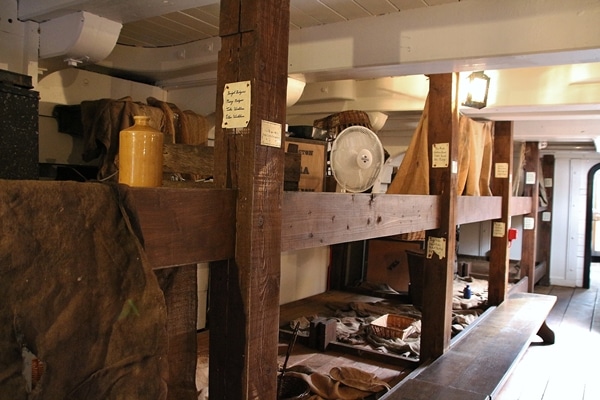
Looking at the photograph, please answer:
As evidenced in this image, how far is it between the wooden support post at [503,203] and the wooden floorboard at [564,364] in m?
0.70

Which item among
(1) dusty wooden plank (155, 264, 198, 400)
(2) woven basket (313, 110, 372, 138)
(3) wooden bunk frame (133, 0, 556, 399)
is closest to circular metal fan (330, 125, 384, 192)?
(3) wooden bunk frame (133, 0, 556, 399)

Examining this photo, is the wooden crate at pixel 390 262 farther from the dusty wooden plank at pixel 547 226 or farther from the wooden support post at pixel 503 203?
the dusty wooden plank at pixel 547 226

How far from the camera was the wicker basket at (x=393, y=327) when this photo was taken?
3756 millimetres

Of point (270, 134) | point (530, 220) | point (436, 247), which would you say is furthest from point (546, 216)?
point (270, 134)

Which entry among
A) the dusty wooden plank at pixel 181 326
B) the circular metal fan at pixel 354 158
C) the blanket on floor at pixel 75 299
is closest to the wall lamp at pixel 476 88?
the circular metal fan at pixel 354 158

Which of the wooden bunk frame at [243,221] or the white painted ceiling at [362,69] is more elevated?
the white painted ceiling at [362,69]

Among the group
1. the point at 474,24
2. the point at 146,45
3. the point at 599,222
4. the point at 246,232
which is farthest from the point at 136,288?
the point at 599,222

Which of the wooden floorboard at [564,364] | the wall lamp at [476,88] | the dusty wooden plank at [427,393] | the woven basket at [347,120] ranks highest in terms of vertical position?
the wall lamp at [476,88]

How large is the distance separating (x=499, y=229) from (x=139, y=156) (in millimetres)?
4385

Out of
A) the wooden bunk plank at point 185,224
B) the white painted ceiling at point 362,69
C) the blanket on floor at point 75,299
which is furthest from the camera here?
the white painted ceiling at point 362,69

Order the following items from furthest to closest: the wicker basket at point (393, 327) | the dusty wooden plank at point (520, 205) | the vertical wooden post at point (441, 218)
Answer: the dusty wooden plank at point (520, 205) → the wicker basket at point (393, 327) → the vertical wooden post at point (441, 218)

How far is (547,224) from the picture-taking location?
8.30 metres

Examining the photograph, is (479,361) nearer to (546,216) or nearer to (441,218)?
(441,218)

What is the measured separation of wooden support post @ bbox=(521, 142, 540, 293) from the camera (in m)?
6.60
